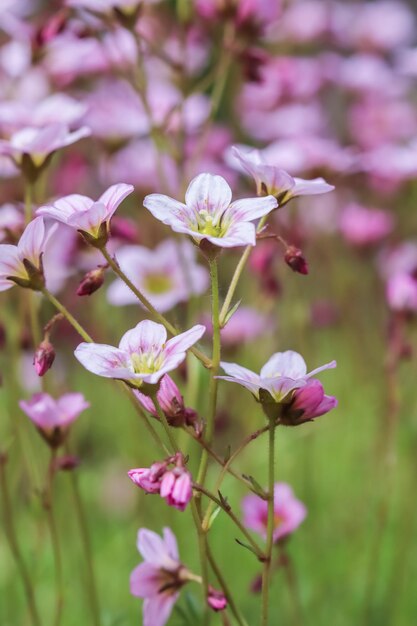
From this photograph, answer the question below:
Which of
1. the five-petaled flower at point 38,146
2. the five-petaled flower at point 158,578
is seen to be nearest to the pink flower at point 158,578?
the five-petaled flower at point 158,578

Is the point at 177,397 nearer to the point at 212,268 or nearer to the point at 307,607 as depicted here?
the point at 212,268

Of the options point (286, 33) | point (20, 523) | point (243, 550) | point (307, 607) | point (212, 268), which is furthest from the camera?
point (286, 33)

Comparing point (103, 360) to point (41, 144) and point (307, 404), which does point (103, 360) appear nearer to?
point (307, 404)

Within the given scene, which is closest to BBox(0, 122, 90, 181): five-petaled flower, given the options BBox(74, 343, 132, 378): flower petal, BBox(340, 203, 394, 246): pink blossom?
BBox(74, 343, 132, 378): flower petal

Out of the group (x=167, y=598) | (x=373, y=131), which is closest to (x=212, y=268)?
(x=167, y=598)

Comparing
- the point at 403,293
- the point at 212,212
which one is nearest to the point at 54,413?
the point at 212,212

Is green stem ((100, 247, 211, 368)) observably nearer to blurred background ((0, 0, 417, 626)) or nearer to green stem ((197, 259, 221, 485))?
green stem ((197, 259, 221, 485))
